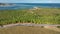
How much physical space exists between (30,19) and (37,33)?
5113 mm

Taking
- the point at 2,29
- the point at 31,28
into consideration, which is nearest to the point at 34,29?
the point at 31,28

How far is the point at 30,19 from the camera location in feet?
58.8

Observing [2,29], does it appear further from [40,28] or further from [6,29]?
[40,28]

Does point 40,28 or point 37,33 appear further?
point 40,28

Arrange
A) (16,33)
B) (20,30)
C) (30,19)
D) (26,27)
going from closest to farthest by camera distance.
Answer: (16,33)
(20,30)
(26,27)
(30,19)

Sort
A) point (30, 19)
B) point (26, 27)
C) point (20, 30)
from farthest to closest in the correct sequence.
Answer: point (30, 19) → point (26, 27) → point (20, 30)

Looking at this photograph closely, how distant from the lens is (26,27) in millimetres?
14586

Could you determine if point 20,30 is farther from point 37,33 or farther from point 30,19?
point 30,19

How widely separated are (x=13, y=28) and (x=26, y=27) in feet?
3.53

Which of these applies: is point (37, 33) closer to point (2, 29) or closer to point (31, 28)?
point (31, 28)

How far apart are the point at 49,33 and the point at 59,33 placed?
0.84m

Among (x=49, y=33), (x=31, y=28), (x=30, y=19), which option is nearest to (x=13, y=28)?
(x=31, y=28)

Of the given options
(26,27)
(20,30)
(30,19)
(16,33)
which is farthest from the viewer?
(30,19)

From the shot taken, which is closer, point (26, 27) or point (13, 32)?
point (13, 32)
